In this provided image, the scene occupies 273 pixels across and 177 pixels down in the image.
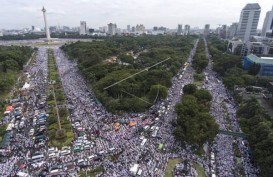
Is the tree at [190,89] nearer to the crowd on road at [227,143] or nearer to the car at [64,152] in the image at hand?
the crowd on road at [227,143]

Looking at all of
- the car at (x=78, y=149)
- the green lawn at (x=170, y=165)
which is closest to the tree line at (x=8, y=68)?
the car at (x=78, y=149)

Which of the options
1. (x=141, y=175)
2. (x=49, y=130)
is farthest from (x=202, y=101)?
(x=49, y=130)

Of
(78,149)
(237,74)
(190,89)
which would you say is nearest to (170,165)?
(78,149)

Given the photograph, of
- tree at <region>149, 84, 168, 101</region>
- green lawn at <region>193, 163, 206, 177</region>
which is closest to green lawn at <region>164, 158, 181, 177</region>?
green lawn at <region>193, 163, 206, 177</region>

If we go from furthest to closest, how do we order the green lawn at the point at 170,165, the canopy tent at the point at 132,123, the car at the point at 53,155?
the canopy tent at the point at 132,123 → the car at the point at 53,155 → the green lawn at the point at 170,165

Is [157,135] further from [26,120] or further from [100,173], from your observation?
[26,120]

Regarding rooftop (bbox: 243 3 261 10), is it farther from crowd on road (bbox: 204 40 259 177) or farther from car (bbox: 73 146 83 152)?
car (bbox: 73 146 83 152)

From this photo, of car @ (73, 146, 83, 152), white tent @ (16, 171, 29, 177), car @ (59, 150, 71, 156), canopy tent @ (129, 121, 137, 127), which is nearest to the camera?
white tent @ (16, 171, 29, 177)
